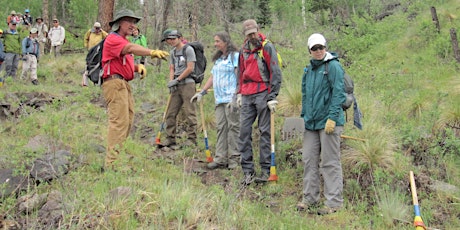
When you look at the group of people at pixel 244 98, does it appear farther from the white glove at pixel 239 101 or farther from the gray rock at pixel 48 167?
the gray rock at pixel 48 167

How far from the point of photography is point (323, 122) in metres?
4.91

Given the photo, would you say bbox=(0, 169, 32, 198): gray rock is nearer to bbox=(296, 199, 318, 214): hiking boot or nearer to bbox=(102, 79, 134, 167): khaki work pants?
bbox=(102, 79, 134, 167): khaki work pants

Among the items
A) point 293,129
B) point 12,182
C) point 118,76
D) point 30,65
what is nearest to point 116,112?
point 118,76

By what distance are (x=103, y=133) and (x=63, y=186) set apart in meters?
3.49


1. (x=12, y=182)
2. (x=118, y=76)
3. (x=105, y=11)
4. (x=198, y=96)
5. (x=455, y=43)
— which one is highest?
(x=105, y=11)

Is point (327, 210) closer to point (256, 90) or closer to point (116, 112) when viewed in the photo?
point (256, 90)

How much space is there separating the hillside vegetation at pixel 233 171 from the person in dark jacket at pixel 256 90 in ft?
1.08

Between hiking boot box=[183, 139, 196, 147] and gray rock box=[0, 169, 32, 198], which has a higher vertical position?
gray rock box=[0, 169, 32, 198]

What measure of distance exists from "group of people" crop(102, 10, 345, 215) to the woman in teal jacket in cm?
1

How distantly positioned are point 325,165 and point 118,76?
9.42 feet

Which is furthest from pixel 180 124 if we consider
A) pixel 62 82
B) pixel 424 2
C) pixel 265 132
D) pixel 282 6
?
pixel 424 2

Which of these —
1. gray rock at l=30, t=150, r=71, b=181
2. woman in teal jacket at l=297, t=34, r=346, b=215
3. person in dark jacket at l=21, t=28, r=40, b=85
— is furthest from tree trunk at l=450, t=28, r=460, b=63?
person in dark jacket at l=21, t=28, r=40, b=85

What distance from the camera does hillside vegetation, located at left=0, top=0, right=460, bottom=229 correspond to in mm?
3898

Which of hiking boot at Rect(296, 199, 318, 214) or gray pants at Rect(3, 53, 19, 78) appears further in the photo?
gray pants at Rect(3, 53, 19, 78)
